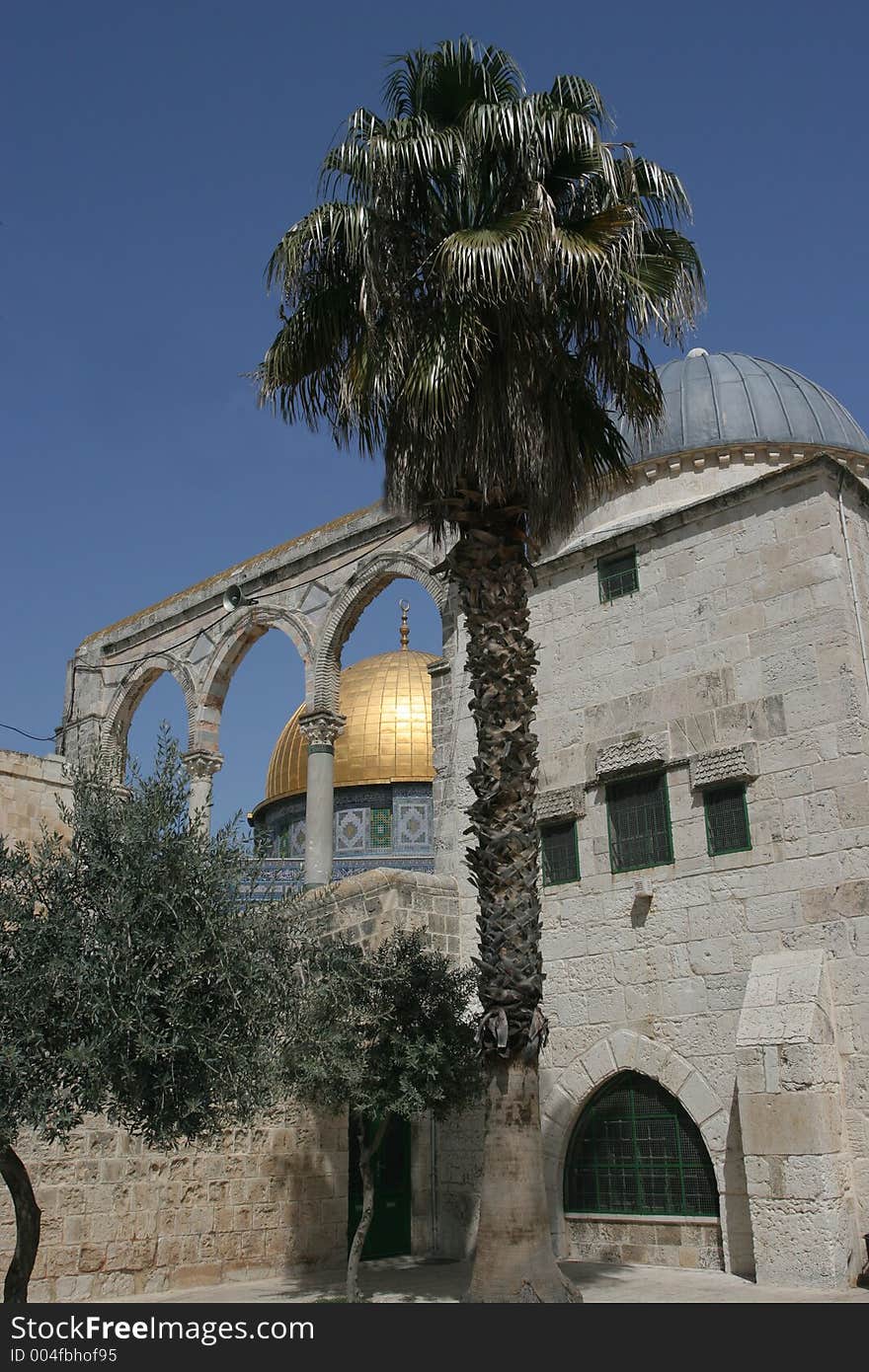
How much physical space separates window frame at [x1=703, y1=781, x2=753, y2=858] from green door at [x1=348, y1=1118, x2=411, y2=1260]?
170 inches

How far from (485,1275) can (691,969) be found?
4262 mm

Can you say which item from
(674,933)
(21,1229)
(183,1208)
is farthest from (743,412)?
(21,1229)

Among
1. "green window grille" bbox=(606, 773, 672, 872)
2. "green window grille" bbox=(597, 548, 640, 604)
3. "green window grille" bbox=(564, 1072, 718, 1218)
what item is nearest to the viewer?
"green window grille" bbox=(564, 1072, 718, 1218)

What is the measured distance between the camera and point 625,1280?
10.5m

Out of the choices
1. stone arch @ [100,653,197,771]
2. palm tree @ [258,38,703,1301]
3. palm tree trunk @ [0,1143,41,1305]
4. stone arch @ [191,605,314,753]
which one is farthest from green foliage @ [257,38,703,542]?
stone arch @ [100,653,197,771]

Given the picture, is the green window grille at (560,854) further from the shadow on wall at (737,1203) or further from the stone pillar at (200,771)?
the stone pillar at (200,771)

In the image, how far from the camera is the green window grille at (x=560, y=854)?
12.8 meters

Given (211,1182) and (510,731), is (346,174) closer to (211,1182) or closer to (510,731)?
(510,731)

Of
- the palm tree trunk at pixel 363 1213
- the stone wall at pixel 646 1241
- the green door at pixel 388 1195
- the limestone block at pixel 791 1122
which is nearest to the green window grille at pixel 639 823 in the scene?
the limestone block at pixel 791 1122

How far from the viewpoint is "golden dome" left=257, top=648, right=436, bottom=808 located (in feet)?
96.3

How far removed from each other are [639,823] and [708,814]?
0.83m

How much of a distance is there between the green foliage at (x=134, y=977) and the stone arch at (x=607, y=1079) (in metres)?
4.40

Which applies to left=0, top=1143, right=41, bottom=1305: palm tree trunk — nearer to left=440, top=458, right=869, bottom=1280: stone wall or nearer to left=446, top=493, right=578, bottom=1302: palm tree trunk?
left=446, top=493, right=578, bottom=1302: palm tree trunk

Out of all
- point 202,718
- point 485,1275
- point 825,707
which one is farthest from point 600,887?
point 202,718
